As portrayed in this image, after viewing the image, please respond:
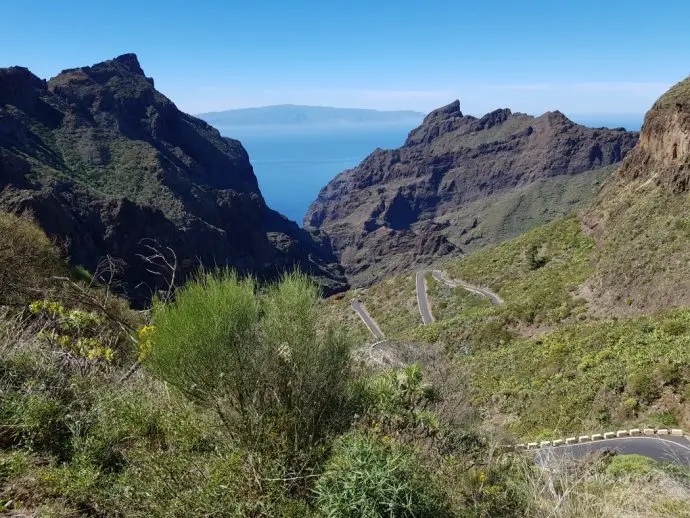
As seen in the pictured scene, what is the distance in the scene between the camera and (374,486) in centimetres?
364

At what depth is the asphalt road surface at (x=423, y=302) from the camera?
4367cm

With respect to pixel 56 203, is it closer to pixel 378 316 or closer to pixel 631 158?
pixel 378 316

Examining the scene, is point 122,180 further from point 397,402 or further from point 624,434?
point 397,402

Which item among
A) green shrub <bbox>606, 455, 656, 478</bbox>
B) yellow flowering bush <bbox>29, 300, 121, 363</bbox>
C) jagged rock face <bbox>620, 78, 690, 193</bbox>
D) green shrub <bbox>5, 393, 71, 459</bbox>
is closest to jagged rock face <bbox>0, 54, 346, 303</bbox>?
jagged rock face <bbox>620, 78, 690, 193</bbox>

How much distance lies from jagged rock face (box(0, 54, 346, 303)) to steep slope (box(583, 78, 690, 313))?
24990 mm

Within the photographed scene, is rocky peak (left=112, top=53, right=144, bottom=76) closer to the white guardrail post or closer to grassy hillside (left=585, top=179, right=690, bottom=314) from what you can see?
grassy hillside (left=585, top=179, right=690, bottom=314)

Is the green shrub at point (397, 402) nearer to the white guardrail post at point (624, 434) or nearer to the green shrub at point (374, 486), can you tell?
the green shrub at point (374, 486)

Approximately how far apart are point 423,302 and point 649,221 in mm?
20502

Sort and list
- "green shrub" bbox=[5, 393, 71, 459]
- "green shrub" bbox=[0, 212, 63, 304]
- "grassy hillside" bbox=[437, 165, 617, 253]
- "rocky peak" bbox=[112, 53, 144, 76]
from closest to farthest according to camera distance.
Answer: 1. "green shrub" bbox=[5, 393, 71, 459]
2. "green shrub" bbox=[0, 212, 63, 304]
3. "grassy hillside" bbox=[437, 165, 617, 253]
4. "rocky peak" bbox=[112, 53, 144, 76]

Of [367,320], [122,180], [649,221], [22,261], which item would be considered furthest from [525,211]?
[22,261]

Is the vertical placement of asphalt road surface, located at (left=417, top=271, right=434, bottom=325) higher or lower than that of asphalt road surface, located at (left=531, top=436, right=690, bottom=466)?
lower

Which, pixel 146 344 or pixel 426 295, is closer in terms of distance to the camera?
pixel 146 344

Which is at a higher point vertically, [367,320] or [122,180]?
[122,180]

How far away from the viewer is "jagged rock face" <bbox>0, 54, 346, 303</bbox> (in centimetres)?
6569
